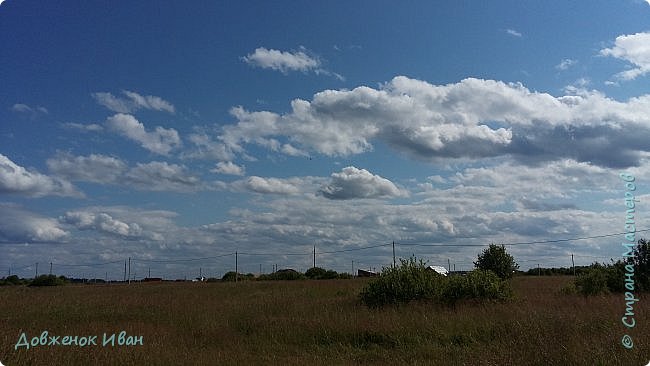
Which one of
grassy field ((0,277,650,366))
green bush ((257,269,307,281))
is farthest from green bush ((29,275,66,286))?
grassy field ((0,277,650,366))

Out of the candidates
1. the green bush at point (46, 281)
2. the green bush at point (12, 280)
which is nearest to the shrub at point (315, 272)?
the green bush at point (46, 281)

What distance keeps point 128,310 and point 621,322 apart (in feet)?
56.8

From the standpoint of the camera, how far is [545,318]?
43.1ft

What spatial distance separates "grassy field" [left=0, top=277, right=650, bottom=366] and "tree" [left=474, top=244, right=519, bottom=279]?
368 inches

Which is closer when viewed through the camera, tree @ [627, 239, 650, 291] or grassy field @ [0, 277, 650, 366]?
grassy field @ [0, 277, 650, 366]

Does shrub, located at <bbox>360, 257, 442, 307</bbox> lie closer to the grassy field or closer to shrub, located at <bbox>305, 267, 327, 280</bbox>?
the grassy field

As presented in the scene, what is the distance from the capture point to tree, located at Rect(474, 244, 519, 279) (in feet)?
94.5

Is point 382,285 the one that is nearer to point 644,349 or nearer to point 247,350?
point 247,350

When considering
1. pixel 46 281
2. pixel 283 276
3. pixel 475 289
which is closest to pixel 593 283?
pixel 475 289

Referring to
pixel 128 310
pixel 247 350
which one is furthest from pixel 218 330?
pixel 128 310

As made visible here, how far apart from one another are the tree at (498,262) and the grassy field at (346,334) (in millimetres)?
9344

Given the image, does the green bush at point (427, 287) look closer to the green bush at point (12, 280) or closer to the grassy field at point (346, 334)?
the grassy field at point (346, 334)

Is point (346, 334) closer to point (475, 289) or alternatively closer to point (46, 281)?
point (475, 289)

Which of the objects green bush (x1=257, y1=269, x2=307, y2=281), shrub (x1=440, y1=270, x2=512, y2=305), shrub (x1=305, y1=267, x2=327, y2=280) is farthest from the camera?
shrub (x1=305, y1=267, x2=327, y2=280)
